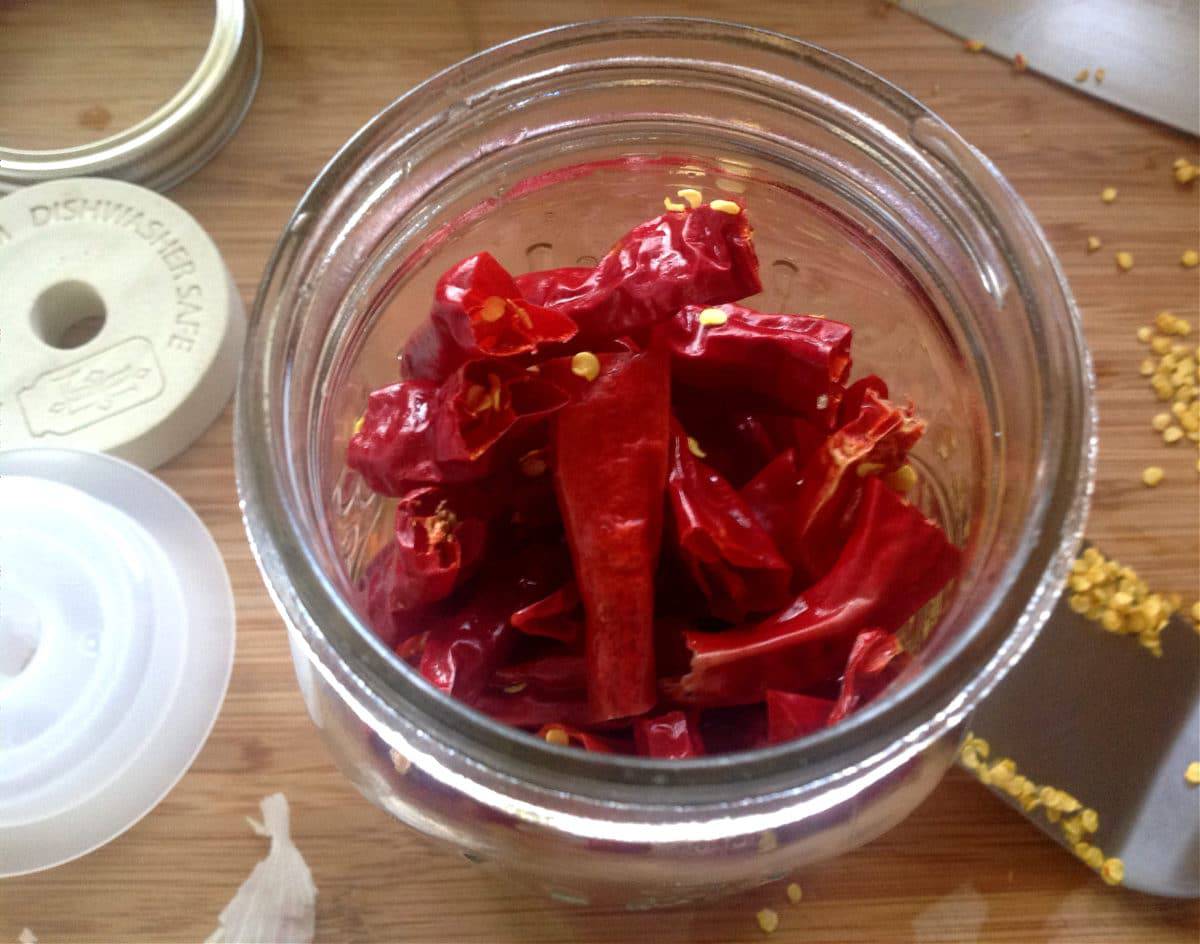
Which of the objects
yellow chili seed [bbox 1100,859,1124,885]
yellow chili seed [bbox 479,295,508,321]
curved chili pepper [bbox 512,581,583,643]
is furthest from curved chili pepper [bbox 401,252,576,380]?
yellow chili seed [bbox 1100,859,1124,885]

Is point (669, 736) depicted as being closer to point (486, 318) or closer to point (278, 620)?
point (486, 318)

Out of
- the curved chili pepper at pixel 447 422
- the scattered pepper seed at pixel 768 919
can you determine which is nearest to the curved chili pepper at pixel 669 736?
the curved chili pepper at pixel 447 422

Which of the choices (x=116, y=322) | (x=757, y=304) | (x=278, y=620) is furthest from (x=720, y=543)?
(x=116, y=322)

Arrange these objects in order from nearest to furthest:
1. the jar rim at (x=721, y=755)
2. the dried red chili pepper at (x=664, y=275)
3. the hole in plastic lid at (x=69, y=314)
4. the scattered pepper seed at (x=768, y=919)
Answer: the jar rim at (x=721, y=755)
the dried red chili pepper at (x=664, y=275)
the scattered pepper seed at (x=768, y=919)
the hole in plastic lid at (x=69, y=314)

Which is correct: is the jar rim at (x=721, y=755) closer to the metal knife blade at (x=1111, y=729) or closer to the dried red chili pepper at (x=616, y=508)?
the dried red chili pepper at (x=616, y=508)

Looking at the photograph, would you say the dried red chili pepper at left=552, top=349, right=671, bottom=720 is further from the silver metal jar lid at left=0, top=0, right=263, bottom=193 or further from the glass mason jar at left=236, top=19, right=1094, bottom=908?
the silver metal jar lid at left=0, top=0, right=263, bottom=193

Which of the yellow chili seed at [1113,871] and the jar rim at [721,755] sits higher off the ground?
the jar rim at [721,755]

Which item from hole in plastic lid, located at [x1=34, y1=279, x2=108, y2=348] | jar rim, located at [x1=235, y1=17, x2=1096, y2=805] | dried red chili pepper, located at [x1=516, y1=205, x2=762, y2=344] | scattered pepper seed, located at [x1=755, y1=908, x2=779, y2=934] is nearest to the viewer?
jar rim, located at [x1=235, y1=17, x2=1096, y2=805]
